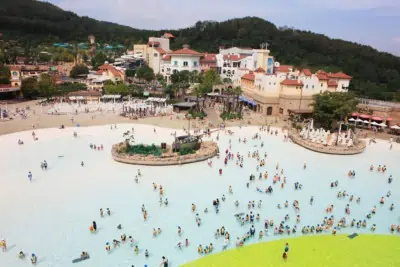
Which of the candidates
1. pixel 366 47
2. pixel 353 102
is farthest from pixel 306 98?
pixel 366 47

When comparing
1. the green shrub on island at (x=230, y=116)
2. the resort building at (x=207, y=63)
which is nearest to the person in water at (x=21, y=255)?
the green shrub on island at (x=230, y=116)

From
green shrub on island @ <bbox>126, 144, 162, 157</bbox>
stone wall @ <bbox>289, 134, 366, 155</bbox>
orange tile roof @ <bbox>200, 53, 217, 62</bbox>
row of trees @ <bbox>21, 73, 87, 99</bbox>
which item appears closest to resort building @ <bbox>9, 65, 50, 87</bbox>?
row of trees @ <bbox>21, 73, 87, 99</bbox>

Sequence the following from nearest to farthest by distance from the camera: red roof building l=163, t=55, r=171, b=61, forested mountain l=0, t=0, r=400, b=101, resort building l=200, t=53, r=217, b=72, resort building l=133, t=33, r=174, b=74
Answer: red roof building l=163, t=55, r=171, b=61 → resort building l=200, t=53, r=217, b=72 → resort building l=133, t=33, r=174, b=74 → forested mountain l=0, t=0, r=400, b=101

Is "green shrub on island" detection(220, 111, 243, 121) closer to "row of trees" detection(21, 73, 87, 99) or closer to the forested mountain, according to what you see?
"row of trees" detection(21, 73, 87, 99)

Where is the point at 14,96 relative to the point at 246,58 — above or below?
below

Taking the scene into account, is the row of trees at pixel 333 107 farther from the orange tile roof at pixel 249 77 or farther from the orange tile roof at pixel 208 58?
the orange tile roof at pixel 208 58

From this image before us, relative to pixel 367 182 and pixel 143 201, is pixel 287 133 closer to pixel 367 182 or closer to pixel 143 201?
pixel 367 182
